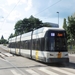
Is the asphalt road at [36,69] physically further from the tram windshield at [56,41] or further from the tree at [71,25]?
the tree at [71,25]

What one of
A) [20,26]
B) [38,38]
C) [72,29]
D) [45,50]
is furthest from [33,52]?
[20,26]

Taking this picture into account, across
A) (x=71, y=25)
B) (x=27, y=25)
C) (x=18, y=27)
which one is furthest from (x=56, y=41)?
(x=18, y=27)

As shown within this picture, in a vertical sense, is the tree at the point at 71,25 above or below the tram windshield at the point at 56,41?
above

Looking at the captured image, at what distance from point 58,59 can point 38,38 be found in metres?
3.95

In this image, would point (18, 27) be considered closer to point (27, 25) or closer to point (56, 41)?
point (27, 25)

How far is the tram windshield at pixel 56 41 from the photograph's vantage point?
2000 centimetres

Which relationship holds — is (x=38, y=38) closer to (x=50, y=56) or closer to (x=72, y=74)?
(x=50, y=56)

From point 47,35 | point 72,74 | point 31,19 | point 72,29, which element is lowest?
point 72,74

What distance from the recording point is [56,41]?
20203 millimetres

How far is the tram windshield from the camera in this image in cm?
2000

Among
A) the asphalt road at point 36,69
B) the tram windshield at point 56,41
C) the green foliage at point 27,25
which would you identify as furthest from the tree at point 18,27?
the tram windshield at point 56,41

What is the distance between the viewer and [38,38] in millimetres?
23016

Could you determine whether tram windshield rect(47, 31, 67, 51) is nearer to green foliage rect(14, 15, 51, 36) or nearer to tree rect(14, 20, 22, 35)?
green foliage rect(14, 15, 51, 36)

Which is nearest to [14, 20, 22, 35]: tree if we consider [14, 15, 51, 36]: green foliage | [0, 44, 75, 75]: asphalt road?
[14, 15, 51, 36]: green foliage
